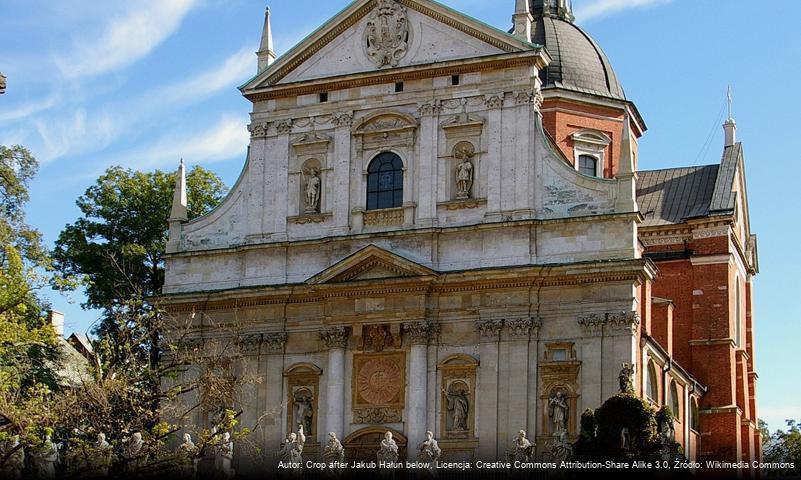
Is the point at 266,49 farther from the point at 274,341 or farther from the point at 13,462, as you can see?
the point at 13,462

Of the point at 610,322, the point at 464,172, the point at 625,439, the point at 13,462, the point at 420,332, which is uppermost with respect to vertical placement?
the point at 464,172

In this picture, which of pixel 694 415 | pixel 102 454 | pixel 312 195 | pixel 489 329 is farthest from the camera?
pixel 694 415

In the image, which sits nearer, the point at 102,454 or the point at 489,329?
the point at 102,454

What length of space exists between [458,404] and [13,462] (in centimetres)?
1355

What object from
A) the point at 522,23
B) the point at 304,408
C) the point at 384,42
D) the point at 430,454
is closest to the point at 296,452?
the point at 304,408

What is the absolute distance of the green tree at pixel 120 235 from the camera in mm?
44531

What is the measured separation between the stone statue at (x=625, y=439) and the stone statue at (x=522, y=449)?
605 cm

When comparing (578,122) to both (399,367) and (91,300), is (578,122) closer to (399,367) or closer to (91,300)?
(399,367)

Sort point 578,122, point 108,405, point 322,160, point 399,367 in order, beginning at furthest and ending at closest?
point 578,122 → point 322,160 → point 399,367 → point 108,405

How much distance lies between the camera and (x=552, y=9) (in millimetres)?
49750

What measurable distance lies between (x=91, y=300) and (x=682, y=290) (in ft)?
63.3

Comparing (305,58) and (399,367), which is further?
(305,58)

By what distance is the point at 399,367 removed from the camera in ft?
118

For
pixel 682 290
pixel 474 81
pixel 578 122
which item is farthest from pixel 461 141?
pixel 682 290
